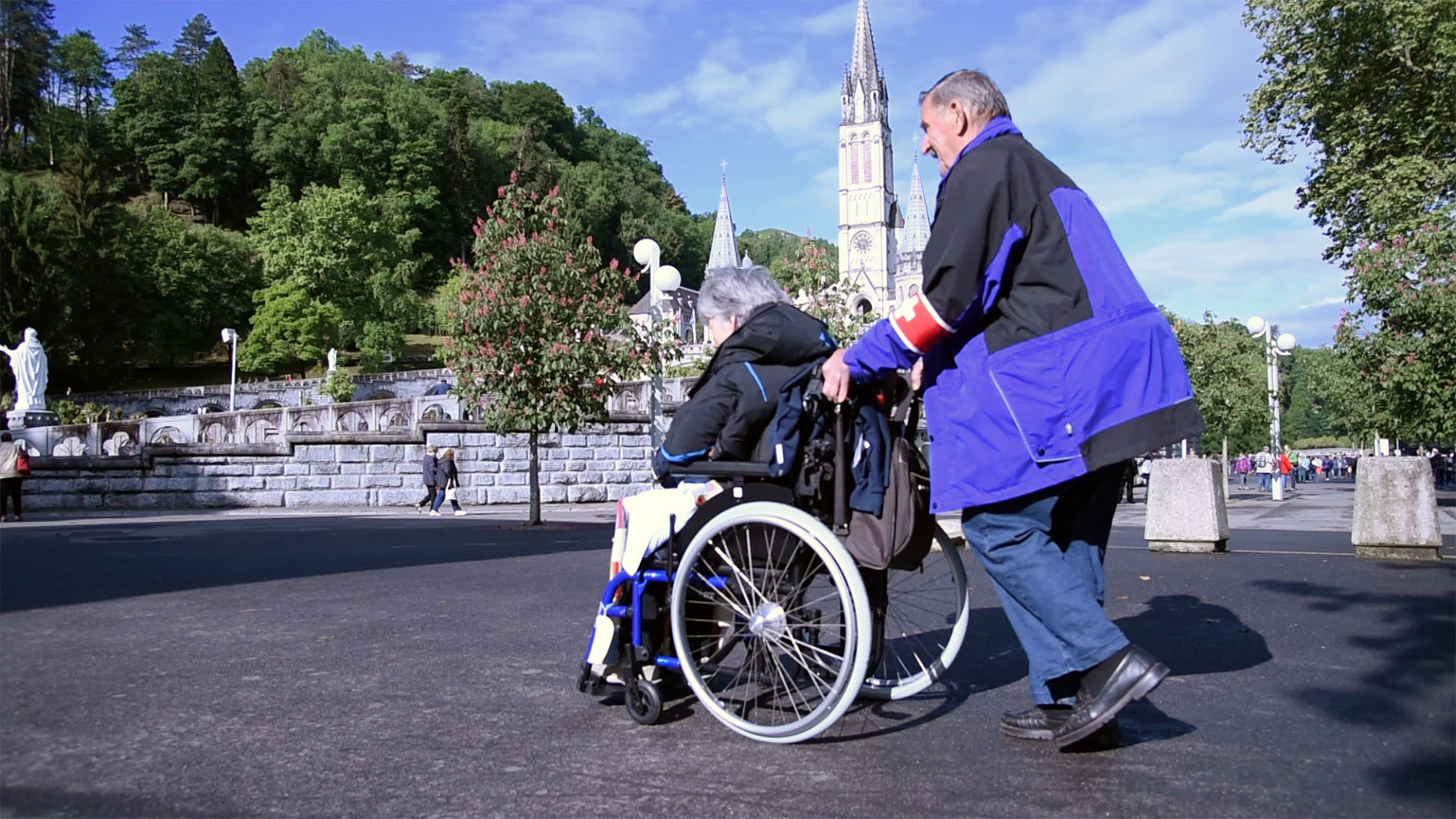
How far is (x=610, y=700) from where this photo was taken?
438cm

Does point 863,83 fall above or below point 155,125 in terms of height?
above

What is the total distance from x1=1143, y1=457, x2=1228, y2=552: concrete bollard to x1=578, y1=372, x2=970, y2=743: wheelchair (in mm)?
7422

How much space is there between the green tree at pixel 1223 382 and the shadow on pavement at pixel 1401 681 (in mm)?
28778

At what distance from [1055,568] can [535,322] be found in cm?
1657

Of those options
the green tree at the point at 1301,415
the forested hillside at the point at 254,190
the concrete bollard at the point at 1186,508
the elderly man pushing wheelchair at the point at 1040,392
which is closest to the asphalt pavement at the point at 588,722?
the elderly man pushing wheelchair at the point at 1040,392

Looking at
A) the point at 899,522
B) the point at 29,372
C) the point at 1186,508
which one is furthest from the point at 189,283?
the point at 899,522

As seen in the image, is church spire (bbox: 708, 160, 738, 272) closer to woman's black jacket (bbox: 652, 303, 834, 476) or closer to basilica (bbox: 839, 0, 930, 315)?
basilica (bbox: 839, 0, 930, 315)

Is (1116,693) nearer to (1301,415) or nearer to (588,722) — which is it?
(588,722)

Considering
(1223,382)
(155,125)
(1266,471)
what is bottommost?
(1266,471)

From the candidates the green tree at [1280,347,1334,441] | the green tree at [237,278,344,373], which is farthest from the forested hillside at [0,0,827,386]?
the green tree at [1280,347,1334,441]

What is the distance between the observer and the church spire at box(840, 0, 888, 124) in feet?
474

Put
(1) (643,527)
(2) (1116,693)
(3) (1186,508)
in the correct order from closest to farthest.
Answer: (2) (1116,693) < (1) (643,527) < (3) (1186,508)

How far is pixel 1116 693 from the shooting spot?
10.8 feet

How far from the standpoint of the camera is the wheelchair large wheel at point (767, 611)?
11.7ft
